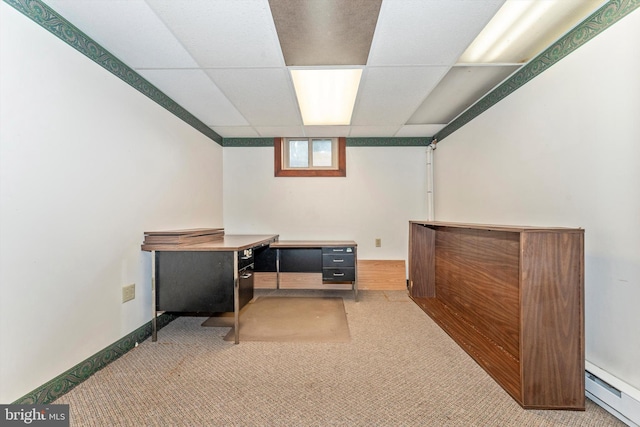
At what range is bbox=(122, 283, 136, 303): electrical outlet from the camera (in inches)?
76.2

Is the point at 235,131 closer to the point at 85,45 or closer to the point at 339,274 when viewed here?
the point at 85,45

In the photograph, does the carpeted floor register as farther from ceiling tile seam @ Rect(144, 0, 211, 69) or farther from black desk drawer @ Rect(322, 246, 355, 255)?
ceiling tile seam @ Rect(144, 0, 211, 69)

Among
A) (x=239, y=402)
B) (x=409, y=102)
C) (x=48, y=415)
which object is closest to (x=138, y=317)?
(x=48, y=415)

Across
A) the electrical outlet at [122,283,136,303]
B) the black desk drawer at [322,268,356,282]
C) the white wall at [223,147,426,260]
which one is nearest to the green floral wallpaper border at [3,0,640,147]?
the white wall at [223,147,426,260]

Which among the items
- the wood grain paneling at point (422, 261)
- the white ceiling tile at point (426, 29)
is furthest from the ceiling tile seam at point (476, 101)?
the wood grain paneling at point (422, 261)

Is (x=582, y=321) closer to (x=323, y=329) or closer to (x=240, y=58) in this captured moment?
(x=323, y=329)

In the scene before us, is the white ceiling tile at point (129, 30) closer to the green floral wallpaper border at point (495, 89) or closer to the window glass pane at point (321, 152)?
the green floral wallpaper border at point (495, 89)

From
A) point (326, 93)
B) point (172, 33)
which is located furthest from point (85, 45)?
point (326, 93)

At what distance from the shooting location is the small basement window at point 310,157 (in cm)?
379

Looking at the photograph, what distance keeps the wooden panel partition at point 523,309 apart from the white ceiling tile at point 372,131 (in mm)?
1541

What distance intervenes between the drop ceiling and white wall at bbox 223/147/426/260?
1081 millimetres

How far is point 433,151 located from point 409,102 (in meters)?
1.32

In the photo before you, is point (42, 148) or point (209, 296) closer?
point (42, 148)

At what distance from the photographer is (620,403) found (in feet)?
4.14
